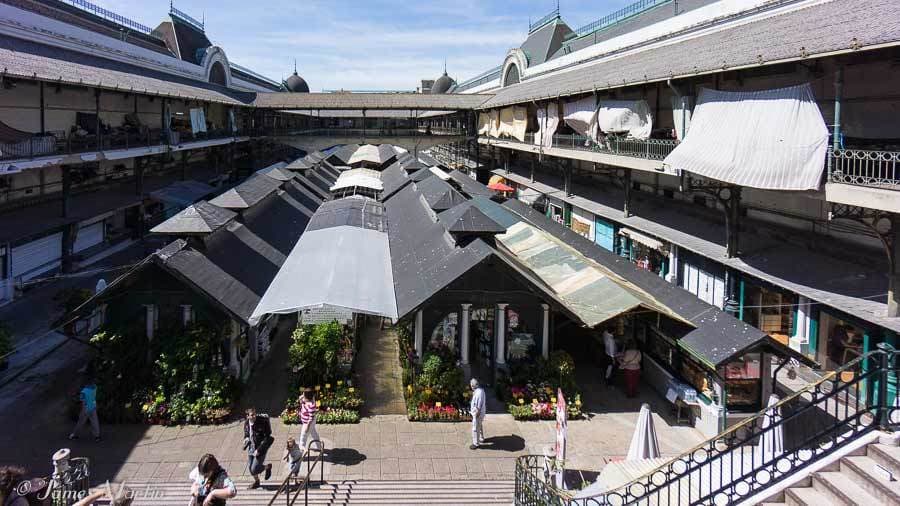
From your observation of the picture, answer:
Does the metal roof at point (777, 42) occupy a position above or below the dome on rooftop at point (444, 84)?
below

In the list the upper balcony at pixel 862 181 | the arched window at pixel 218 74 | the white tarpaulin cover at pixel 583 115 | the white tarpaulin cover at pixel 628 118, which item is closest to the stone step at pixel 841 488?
the upper balcony at pixel 862 181

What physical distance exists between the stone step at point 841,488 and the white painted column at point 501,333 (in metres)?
8.52

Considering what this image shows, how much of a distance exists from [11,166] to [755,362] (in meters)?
19.9

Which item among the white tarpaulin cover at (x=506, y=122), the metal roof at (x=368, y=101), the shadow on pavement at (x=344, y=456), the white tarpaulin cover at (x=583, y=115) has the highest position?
the metal roof at (x=368, y=101)

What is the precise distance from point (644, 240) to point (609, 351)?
8546mm

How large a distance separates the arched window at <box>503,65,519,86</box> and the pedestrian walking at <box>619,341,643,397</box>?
146 feet

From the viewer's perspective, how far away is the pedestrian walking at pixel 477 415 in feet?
40.4

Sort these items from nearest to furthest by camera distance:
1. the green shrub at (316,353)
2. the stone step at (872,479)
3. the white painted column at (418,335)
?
the stone step at (872,479)
the green shrub at (316,353)
the white painted column at (418,335)

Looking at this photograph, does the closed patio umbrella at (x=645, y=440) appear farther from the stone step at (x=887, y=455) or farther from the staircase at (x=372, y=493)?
the stone step at (x=887, y=455)

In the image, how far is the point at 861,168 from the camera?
13242mm

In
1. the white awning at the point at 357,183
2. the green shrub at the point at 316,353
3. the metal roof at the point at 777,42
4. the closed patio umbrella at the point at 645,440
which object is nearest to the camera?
the closed patio umbrella at the point at 645,440

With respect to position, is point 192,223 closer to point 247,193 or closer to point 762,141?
point 247,193

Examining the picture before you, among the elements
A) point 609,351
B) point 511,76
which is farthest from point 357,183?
point 511,76

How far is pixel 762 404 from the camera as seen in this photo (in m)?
13.0
